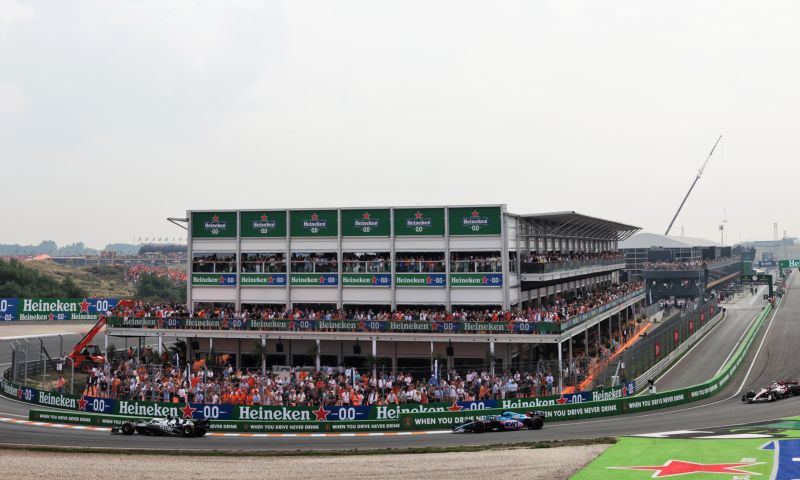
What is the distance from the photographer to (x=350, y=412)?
110 ft

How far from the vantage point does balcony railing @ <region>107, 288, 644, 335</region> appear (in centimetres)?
4019

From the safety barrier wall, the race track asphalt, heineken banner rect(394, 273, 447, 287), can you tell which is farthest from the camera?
heineken banner rect(394, 273, 447, 287)

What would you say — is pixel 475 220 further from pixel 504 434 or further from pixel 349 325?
pixel 504 434

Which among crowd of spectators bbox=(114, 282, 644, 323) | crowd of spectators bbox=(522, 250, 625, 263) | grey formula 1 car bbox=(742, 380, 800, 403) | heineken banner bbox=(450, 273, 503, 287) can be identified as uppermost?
crowd of spectators bbox=(522, 250, 625, 263)

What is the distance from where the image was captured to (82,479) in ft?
75.4

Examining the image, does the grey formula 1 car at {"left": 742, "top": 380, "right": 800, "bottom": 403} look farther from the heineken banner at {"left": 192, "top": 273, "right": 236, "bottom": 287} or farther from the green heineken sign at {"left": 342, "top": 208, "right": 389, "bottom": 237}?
the heineken banner at {"left": 192, "top": 273, "right": 236, "bottom": 287}

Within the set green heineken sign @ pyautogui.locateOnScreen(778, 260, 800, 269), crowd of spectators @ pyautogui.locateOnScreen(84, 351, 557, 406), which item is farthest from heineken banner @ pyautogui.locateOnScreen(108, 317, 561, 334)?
green heineken sign @ pyautogui.locateOnScreen(778, 260, 800, 269)

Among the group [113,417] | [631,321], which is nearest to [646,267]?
[631,321]

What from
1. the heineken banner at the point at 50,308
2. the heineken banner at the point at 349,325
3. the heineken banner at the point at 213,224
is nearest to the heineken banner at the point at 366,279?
the heineken banner at the point at 349,325

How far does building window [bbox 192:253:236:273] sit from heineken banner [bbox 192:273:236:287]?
1.13 feet

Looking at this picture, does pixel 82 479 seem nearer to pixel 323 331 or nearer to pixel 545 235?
pixel 323 331

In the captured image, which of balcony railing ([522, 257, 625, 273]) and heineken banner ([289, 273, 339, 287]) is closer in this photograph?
balcony railing ([522, 257, 625, 273])

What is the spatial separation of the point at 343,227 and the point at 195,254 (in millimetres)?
11501

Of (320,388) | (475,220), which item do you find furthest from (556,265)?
(320,388)
